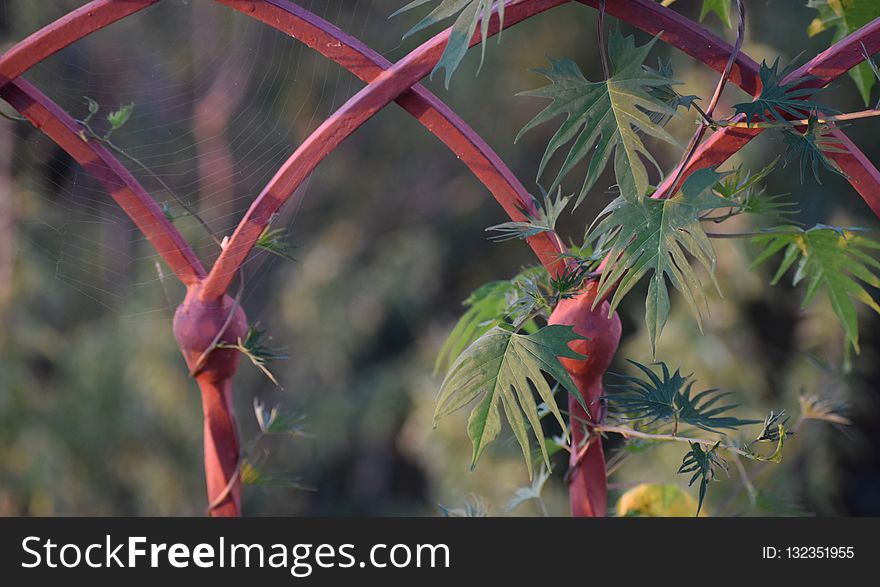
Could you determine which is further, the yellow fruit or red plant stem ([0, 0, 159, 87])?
the yellow fruit

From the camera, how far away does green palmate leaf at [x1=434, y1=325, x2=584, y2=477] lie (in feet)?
1.03

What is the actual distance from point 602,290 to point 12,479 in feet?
5.25

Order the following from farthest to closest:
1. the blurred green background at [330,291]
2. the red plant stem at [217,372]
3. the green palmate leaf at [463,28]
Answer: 1. the blurred green background at [330,291]
2. the red plant stem at [217,372]
3. the green palmate leaf at [463,28]

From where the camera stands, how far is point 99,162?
0.37m

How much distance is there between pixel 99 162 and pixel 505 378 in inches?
8.0

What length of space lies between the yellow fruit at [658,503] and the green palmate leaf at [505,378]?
0.51 ft

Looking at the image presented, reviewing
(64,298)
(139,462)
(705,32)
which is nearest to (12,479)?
(139,462)

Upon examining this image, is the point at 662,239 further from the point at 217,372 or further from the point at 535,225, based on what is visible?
the point at 217,372

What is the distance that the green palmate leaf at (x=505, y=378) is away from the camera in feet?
1.03

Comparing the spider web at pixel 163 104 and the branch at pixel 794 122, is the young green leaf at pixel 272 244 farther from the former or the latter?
the spider web at pixel 163 104

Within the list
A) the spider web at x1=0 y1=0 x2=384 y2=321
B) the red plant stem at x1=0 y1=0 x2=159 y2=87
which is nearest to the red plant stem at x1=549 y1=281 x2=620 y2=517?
the red plant stem at x1=0 y1=0 x2=159 y2=87

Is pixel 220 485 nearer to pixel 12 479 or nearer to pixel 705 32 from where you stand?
pixel 705 32

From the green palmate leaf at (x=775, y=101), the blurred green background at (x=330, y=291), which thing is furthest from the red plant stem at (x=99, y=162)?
the blurred green background at (x=330, y=291)

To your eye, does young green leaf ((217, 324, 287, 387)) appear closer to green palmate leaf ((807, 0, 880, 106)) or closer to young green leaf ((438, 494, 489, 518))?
young green leaf ((438, 494, 489, 518))
